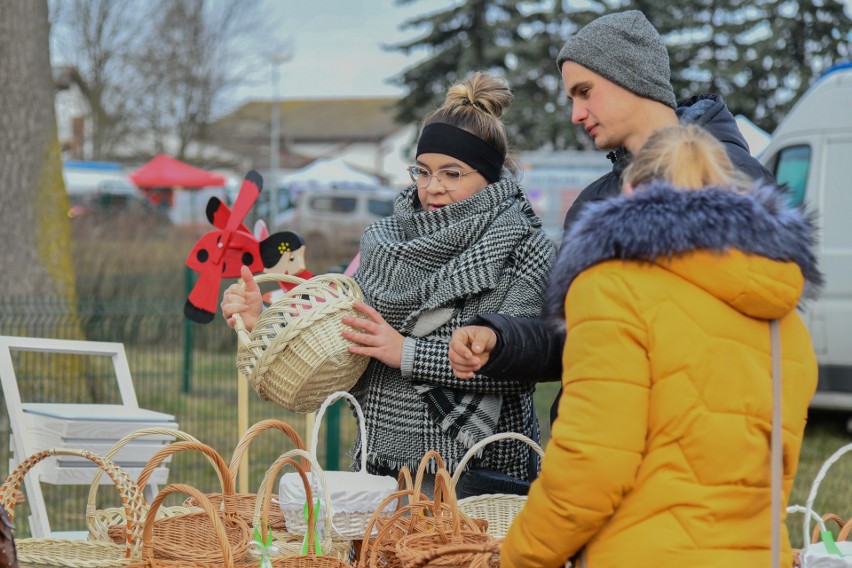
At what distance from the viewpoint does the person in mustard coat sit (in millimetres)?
1827

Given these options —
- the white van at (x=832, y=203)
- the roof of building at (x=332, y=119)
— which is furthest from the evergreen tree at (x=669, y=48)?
the roof of building at (x=332, y=119)

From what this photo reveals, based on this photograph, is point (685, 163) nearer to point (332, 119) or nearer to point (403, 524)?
point (403, 524)

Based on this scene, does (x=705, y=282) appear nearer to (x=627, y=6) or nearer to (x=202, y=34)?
(x=627, y=6)

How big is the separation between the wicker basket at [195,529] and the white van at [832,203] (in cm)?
628

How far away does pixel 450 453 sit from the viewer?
297 cm

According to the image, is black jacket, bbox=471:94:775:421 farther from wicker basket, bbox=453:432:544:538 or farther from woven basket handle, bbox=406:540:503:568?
woven basket handle, bbox=406:540:503:568

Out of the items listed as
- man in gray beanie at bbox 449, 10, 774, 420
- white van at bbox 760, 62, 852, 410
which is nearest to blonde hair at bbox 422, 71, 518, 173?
man in gray beanie at bbox 449, 10, 774, 420

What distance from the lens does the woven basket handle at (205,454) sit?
258 cm

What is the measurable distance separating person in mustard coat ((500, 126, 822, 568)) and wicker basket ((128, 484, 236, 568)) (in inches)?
27.6

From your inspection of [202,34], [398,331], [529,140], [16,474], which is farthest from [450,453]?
[202,34]

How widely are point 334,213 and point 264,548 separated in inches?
1003

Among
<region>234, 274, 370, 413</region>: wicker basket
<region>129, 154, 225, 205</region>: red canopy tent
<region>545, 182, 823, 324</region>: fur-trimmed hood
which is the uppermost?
<region>545, 182, 823, 324</region>: fur-trimmed hood

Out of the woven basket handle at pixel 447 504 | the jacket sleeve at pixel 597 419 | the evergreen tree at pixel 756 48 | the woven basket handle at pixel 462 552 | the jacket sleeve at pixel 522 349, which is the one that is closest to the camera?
the jacket sleeve at pixel 597 419

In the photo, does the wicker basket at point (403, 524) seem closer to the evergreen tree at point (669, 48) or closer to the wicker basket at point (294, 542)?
the wicker basket at point (294, 542)
